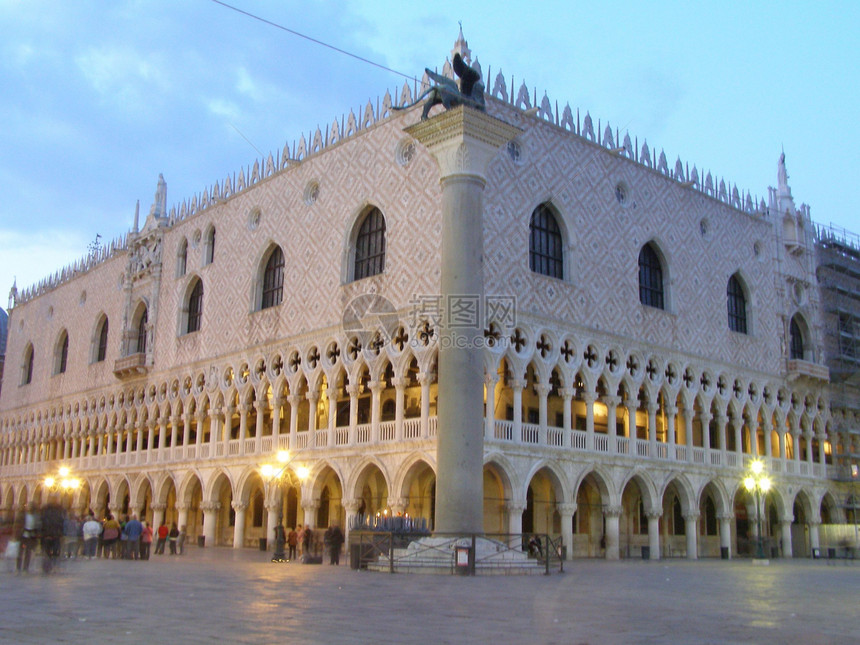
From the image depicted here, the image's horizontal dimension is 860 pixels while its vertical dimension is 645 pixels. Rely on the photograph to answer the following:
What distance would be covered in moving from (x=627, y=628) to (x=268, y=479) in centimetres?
2062

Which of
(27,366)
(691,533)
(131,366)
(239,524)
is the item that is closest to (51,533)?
(239,524)

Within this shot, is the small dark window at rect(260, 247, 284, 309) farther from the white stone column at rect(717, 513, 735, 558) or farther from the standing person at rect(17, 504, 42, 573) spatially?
the standing person at rect(17, 504, 42, 573)

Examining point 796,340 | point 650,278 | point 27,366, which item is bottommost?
point 796,340

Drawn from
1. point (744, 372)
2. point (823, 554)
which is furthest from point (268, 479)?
point (823, 554)

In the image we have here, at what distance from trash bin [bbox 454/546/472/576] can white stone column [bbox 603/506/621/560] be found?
10.8 m

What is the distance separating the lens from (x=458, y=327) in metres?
15.9

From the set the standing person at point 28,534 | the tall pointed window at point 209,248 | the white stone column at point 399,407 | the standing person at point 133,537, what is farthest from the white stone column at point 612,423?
the standing person at point 28,534

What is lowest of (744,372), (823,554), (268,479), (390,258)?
(823,554)

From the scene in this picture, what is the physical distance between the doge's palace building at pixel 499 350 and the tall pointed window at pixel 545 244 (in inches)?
3.0

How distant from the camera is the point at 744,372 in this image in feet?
98.9

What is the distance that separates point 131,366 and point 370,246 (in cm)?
1384

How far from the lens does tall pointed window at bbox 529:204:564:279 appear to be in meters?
24.5

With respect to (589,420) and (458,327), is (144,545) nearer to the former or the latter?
(458,327)

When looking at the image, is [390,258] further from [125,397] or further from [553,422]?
[125,397]
